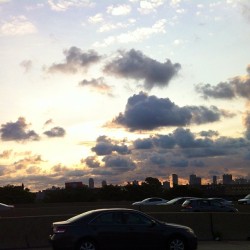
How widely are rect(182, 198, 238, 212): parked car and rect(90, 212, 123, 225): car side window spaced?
20.2 meters

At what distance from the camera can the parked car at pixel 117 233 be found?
15.9 m

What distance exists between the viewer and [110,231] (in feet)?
53.3

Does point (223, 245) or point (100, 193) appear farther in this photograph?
point (100, 193)

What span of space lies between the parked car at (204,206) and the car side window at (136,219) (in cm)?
1993

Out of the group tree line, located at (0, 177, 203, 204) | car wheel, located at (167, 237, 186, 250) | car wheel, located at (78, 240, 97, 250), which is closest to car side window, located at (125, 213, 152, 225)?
car wheel, located at (167, 237, 186, 250)

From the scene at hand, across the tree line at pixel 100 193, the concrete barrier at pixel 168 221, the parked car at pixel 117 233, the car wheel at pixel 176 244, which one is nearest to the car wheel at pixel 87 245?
the parked car at pixel 117 233

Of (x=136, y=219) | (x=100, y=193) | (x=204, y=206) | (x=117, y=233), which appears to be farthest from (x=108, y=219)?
(x=100, y=193)

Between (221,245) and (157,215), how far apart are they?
305cm

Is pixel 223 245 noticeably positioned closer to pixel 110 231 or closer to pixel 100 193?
pixel 110 231

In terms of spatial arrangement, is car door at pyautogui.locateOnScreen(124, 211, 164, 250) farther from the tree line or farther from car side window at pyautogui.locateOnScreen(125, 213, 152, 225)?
the tree line

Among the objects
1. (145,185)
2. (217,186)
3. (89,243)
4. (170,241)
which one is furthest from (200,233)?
(217,186)

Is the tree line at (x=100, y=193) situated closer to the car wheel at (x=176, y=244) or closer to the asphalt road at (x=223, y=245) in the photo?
the asphalt road at (x=223, y=245)

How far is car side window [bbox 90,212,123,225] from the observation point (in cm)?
1626

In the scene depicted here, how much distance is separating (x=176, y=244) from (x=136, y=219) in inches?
56.2
